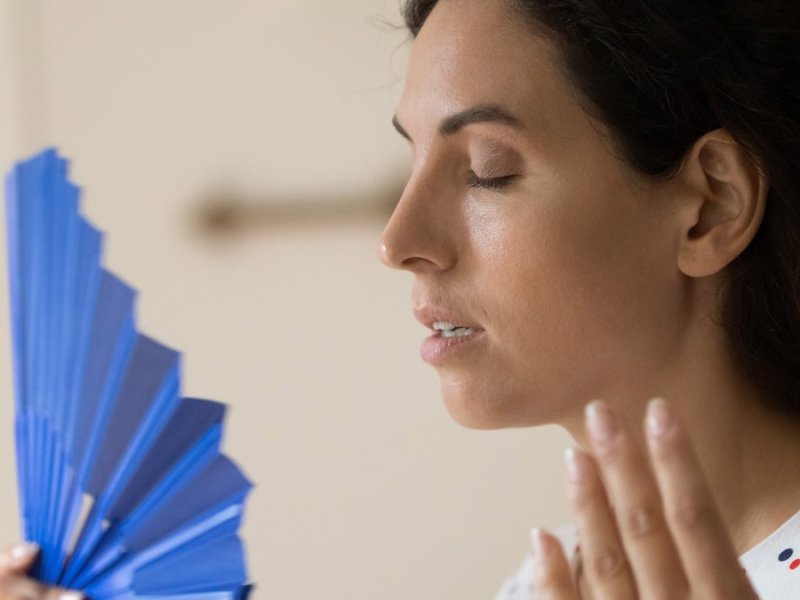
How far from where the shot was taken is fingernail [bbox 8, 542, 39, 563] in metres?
0.80

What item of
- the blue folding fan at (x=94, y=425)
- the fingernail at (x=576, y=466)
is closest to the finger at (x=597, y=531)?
the fingernail at (x=576, y=466)

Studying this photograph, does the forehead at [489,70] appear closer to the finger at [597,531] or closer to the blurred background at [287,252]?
the finger at [597,531]

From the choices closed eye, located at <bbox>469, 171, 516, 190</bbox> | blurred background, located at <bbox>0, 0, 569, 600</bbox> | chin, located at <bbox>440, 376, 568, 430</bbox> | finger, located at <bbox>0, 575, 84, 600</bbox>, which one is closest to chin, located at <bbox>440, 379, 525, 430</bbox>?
chin, located at <bbox>440, 376, 568, 430</bbox>

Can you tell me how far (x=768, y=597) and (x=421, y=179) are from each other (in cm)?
41

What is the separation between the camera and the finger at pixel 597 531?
556 millimetres

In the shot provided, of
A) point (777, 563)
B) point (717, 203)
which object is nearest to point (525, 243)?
point (717, 203)

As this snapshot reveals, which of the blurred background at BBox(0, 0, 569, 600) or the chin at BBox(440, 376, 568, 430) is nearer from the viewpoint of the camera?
the chin at BBox(440, 376, 568, 430)

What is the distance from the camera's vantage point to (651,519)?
548mm

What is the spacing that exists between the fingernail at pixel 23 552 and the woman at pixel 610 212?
0.32m

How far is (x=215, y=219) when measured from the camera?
5.18 feet

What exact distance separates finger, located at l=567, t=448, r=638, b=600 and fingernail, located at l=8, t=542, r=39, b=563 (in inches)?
16.5

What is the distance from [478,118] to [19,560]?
454mm

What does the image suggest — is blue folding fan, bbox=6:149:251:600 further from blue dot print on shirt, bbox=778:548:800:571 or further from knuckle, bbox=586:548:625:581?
blue dot print on shirt, bbox=778:548:800:571

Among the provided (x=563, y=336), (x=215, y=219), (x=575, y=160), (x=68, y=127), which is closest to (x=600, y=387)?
(x=563, y=336)
